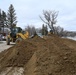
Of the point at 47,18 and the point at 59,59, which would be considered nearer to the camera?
the point at 59,59

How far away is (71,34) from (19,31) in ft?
195

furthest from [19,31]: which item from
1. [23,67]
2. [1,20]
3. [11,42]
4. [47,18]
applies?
[1,20]

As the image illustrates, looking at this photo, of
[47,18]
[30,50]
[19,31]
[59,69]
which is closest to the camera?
[59,69]

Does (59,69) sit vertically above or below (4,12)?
below

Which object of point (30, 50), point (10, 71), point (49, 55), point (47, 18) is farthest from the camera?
point (47, 18)

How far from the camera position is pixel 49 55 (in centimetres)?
1180

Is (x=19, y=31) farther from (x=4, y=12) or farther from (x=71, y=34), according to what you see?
(x=4, y=12)

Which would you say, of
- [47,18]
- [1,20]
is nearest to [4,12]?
[1,20]

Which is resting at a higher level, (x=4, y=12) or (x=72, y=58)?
(x=4, y=12)

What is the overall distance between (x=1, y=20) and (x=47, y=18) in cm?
3787

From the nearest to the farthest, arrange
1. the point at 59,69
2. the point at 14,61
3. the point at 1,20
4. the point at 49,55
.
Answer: the point at 59,69 < the point at 49,55 < the point at 14,61 < the point at 1,20

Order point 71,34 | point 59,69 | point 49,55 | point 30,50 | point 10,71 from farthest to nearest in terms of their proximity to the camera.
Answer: point 71,34, point 30,50, point 10,71, point 49,55, point 59,69

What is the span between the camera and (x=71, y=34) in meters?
96.0

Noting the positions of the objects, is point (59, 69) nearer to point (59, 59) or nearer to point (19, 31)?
point (59, 59)
